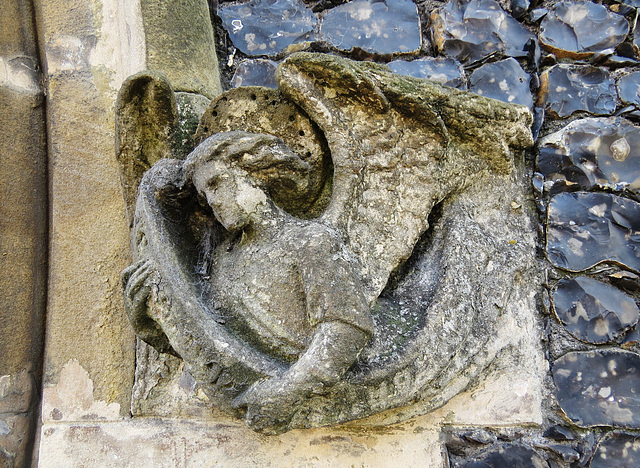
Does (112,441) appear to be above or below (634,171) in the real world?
below

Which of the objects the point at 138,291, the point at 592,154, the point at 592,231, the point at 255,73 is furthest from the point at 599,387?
the point at 255,73

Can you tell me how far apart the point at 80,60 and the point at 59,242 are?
2.11 ft

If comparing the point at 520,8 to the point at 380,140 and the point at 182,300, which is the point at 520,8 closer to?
the point at 380,140

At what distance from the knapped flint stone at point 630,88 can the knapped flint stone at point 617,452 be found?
114 centimetres

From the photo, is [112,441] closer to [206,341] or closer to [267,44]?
[206,341]

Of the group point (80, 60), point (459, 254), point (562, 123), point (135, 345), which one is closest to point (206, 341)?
point (135, 345)

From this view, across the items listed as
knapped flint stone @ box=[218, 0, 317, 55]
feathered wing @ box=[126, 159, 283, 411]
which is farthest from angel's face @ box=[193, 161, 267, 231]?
knapped flint stone @ box=[218, 0, 317, 55]

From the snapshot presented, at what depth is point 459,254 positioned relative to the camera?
5.10 feet

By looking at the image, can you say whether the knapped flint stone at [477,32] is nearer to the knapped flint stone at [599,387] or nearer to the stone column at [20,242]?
the knapped flint stone at [599,387]

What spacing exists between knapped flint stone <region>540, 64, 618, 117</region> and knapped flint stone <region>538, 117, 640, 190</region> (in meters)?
0.08

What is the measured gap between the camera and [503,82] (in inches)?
76.1

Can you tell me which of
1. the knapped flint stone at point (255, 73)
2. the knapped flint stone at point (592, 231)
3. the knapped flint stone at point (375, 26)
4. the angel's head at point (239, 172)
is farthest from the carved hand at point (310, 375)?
the knapped flint stone at point (375, 26)

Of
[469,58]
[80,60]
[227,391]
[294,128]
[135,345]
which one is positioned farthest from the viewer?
[469,58]

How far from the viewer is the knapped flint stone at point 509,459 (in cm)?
156
